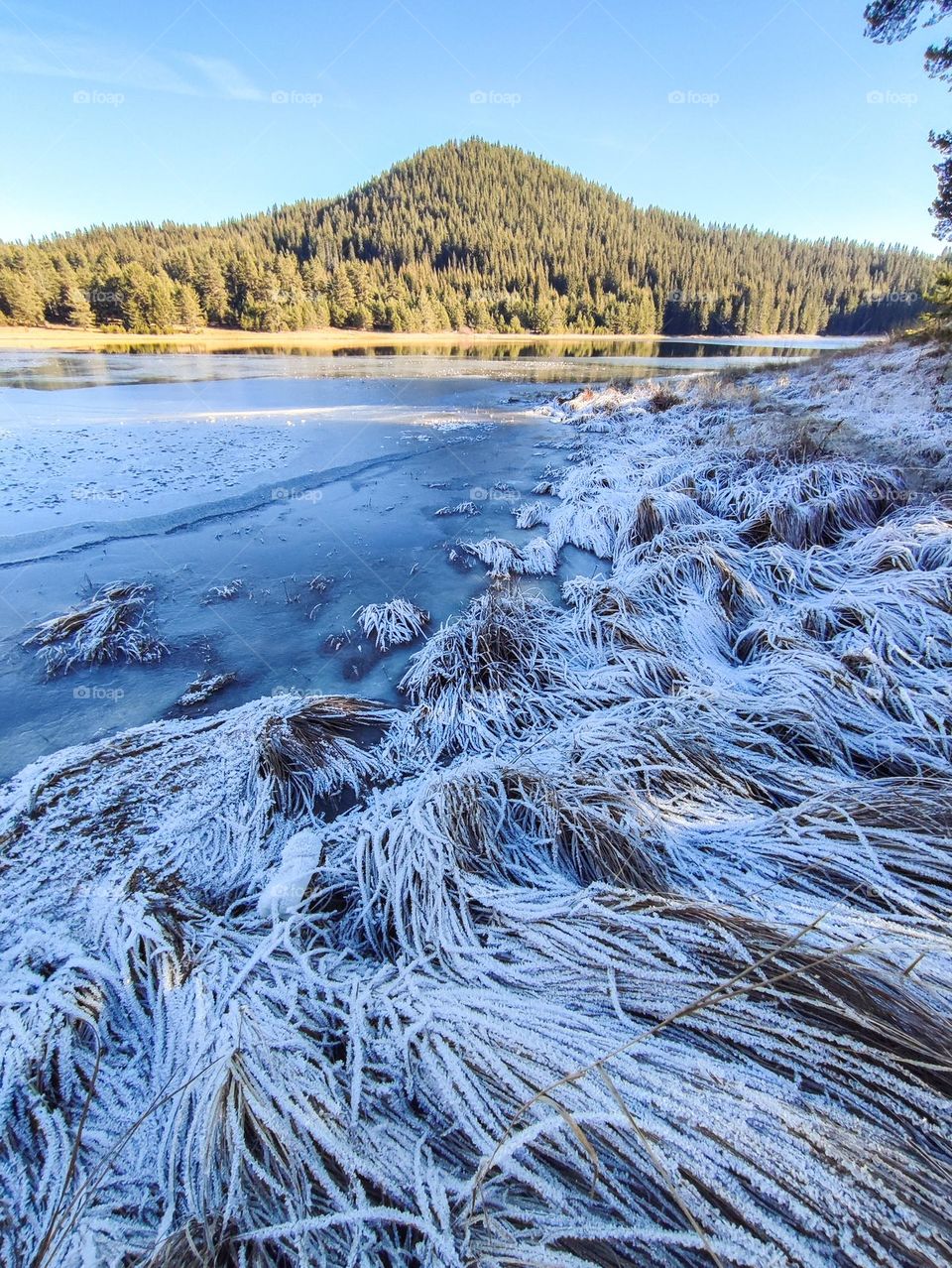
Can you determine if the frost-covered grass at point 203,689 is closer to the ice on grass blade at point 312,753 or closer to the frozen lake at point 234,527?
the frozen lake at point 234,527

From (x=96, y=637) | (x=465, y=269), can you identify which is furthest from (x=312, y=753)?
(x=465, y=269)

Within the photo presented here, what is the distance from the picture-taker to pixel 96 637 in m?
2.98

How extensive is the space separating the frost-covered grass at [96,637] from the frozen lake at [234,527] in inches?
3.3

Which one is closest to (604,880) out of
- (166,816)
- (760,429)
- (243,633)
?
(166,816)

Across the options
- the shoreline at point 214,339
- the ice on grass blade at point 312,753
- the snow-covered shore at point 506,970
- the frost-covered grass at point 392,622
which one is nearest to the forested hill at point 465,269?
the shoreline at point 214,339

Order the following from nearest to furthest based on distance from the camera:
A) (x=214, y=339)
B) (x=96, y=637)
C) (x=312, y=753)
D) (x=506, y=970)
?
(x=506, y=970) → (x=312, y=753) → (x=96, y=637) → (x=214, y=339)

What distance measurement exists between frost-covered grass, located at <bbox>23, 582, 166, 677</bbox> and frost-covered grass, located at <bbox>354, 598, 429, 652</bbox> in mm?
1223

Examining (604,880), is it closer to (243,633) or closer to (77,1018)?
(77,1018)

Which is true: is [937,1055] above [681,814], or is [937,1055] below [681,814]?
above

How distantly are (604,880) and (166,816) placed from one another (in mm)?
1576

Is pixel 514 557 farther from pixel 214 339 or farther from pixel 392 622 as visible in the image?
pixel 214 339

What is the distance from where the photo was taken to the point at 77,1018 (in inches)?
44.9

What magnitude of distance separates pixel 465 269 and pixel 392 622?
95.2 m

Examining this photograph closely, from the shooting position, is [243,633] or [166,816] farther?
[243,633]
